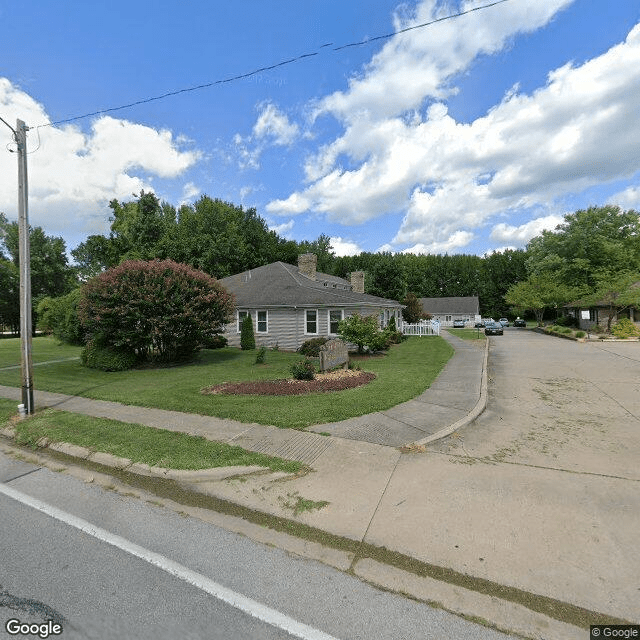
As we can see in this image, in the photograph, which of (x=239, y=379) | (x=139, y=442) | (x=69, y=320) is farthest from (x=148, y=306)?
(x=69, y=320)

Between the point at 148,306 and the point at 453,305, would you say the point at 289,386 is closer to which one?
the point at 148,306

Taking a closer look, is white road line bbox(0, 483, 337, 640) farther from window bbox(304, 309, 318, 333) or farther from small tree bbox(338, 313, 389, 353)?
window bbox(304, 309, 318, 333)

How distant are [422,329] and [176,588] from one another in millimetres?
30183

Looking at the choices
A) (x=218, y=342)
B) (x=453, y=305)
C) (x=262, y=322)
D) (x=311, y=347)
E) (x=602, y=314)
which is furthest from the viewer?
(x=453, y=305)

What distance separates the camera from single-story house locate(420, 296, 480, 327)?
66.9 metres

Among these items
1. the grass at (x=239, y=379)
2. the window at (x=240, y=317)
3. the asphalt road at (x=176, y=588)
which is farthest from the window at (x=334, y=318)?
the asphalt road at (x=176, y=588)

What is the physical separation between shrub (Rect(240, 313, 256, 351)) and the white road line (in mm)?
16502

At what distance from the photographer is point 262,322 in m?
21.8

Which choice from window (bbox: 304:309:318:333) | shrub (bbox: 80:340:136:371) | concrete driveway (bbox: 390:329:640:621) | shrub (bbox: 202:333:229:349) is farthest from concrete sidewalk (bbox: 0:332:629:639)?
shrub (bbox: 202:333:229:349)

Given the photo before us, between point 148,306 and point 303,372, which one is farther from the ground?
point 148,306

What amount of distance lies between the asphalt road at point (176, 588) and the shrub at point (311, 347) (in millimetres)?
14268

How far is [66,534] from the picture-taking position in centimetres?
364

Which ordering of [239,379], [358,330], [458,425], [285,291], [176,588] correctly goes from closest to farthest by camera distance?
[176,588]
[458,425]
[239,379]
[358,330]
[285,291]

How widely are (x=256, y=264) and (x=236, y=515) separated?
39011mm
